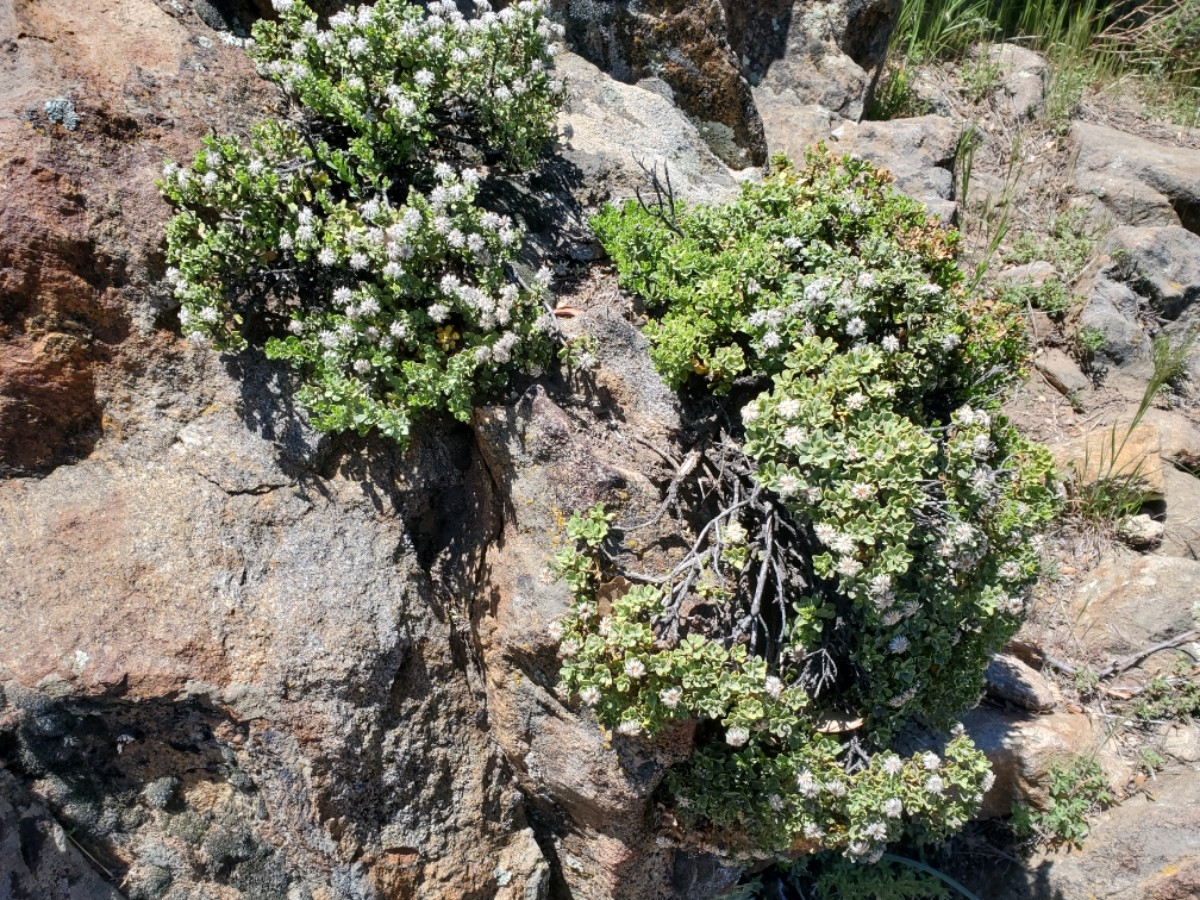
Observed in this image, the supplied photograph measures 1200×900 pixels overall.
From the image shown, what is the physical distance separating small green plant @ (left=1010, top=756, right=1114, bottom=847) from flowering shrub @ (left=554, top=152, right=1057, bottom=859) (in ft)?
4.04

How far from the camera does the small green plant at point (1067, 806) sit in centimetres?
398

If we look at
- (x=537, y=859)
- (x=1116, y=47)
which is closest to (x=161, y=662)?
(x=537, y=859)

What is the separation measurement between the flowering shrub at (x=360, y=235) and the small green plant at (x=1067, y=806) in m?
3.23

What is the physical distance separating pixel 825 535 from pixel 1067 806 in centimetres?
249

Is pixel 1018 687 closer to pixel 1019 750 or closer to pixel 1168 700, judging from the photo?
pixel 1019 750

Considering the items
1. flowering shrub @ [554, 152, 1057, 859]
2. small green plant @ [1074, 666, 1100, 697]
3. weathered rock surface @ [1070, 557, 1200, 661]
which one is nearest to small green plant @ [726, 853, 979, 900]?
flowering shrub @ [554, 152, 1057, 859]

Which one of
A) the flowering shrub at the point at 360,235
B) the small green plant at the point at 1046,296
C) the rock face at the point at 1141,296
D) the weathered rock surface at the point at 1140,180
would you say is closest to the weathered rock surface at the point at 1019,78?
the weathered rock surface at the point at 1140,180

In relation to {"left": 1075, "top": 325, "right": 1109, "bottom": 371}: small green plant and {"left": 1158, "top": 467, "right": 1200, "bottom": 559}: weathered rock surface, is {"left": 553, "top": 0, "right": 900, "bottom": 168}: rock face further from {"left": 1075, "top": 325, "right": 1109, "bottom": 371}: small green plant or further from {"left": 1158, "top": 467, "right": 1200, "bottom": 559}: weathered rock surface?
{"left": 1158, "top": 467, "right": 1200, "bottom": 559}: weathered rock surface

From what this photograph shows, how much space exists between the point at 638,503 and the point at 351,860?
154cm

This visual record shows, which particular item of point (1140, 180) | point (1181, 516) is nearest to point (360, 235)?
point (1181, 516)

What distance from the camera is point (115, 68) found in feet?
9.70

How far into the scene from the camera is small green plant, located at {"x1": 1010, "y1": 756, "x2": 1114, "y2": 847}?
3.98 meters

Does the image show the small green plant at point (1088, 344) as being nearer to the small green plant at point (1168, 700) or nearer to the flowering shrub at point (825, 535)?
the small green plant at point (1168, 700)

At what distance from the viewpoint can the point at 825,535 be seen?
2596mm
